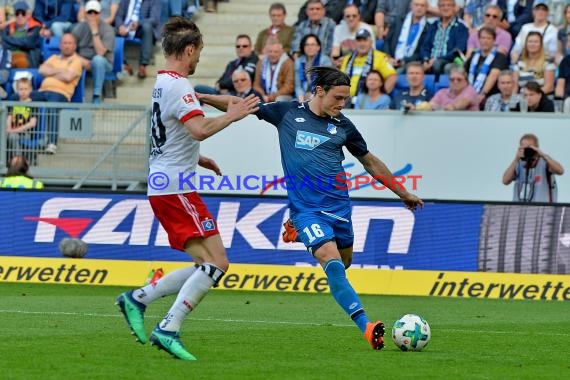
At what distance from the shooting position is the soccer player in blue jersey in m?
11.5

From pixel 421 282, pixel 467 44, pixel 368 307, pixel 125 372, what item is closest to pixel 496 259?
pixel 421 282

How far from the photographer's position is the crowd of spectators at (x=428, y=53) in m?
21.7

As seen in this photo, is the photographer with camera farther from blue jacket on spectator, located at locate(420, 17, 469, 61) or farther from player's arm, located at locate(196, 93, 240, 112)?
player's arm, located at locate(196, 93, 240, 112)

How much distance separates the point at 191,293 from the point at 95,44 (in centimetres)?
1573

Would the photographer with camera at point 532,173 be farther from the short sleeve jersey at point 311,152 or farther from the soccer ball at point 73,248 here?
the short sleeve jersey at point 311,152

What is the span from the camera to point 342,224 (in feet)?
38.4

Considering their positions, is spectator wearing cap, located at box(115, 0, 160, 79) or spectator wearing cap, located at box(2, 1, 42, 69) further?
spectator wearing cap, located at box(115, 0, 160, 79)

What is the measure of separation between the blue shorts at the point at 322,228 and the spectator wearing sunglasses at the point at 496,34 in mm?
11167

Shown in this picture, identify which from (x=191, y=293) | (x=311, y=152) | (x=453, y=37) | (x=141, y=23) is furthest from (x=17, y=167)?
(x=191, y=293)

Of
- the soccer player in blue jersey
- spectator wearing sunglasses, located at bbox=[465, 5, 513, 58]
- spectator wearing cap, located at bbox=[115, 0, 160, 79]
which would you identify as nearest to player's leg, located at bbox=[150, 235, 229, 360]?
the soccer player in blue jersey

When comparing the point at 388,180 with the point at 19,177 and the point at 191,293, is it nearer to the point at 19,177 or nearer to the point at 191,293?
the point at 191,293

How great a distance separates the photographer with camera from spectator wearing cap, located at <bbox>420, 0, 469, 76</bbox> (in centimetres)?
297

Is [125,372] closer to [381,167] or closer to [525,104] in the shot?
[381,167]

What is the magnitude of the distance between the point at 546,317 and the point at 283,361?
19.5ft
